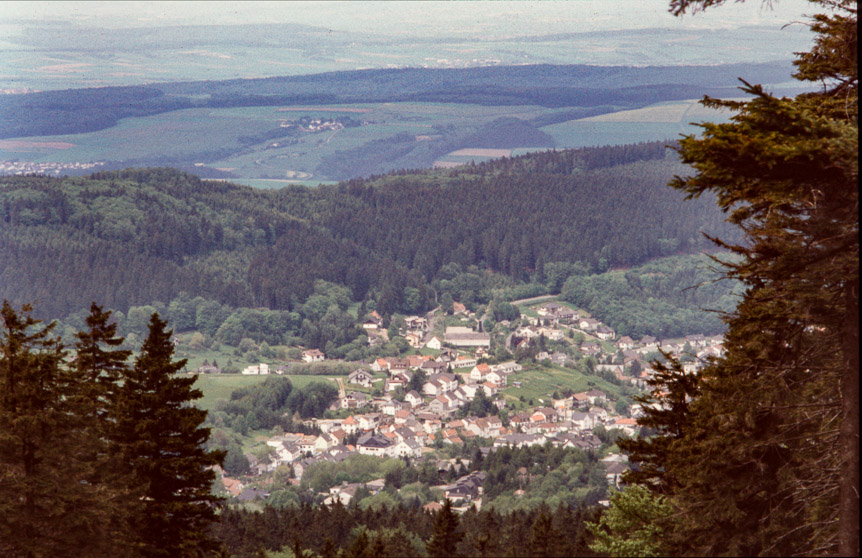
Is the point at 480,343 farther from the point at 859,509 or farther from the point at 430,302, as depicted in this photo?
the point at 859,509

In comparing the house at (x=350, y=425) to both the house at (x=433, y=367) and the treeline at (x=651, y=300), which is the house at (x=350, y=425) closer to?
the house at (x=433, y=367)

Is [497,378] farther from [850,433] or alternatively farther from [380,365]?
[850,433]

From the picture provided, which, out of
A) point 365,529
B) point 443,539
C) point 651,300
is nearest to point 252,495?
point 365,529

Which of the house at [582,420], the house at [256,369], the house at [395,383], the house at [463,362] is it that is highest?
the house at [582,420]

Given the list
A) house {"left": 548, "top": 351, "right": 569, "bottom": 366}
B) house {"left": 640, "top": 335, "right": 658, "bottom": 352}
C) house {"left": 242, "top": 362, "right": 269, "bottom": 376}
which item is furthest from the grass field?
house {"left": 242, "top": 362, "right": 269, "bottom": 376}

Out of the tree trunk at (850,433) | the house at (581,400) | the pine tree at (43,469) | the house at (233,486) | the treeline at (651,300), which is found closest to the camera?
the tree trunk at (850,433)

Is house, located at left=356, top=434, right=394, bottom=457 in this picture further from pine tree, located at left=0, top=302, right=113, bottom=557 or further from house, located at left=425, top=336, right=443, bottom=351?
pine tree, located at left=0, top=302, right=113, bottom=557

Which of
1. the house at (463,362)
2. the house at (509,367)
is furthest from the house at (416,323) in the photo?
the house at (509,367)
